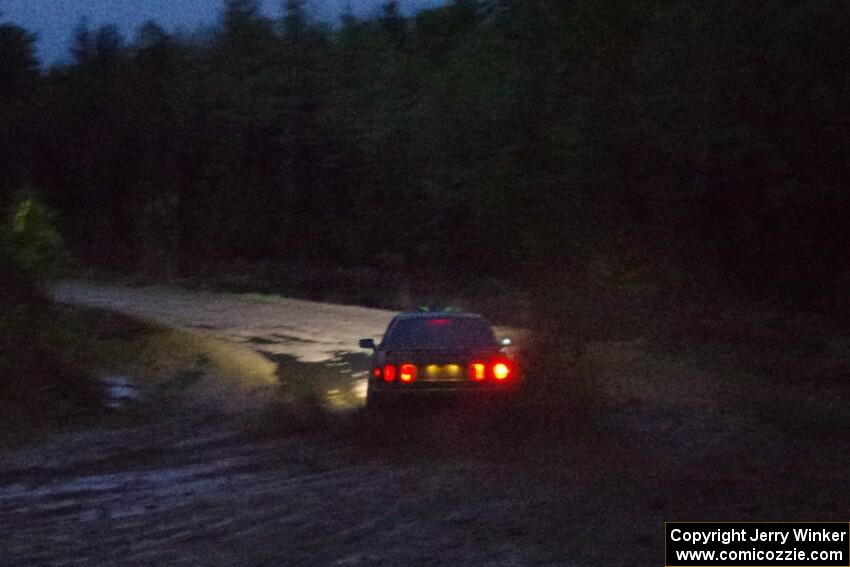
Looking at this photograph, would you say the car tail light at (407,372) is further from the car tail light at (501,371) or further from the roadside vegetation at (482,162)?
the roadside vegetation at (482,162)

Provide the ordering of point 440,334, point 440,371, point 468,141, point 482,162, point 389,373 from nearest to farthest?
point 440,371, point 389,373, point 440,334, point 482,162, point 468,141

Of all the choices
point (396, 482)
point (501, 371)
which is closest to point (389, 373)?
point (501, 371)

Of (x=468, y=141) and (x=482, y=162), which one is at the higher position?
(x=468, y=141)

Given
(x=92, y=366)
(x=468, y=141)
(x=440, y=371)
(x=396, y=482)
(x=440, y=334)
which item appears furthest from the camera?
(x=468, y=141)

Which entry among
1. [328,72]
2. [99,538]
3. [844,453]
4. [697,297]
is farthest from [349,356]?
[328,72]

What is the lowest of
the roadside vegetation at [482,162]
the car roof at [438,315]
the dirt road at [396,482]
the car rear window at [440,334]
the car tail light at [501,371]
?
the dirt road at [396,482]

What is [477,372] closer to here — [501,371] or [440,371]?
[501,371]

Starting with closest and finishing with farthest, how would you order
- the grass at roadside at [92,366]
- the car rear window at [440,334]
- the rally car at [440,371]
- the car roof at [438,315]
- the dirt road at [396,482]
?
the dirt road at [396,482] < the rally car at [440,371] < the car rear window at [440,334] < the car roof at [438,315] < the grass at roadside at [92,366]

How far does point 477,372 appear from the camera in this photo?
48.0 feet

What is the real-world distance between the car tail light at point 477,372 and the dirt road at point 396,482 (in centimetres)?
43

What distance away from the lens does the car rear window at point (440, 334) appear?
599 inches

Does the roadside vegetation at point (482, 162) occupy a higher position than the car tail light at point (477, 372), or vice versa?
the roadside vegetation at point (482, 162)

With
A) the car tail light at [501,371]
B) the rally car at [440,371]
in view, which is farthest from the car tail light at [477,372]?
the car tail light at [501,371]

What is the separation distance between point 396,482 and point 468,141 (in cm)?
2390
